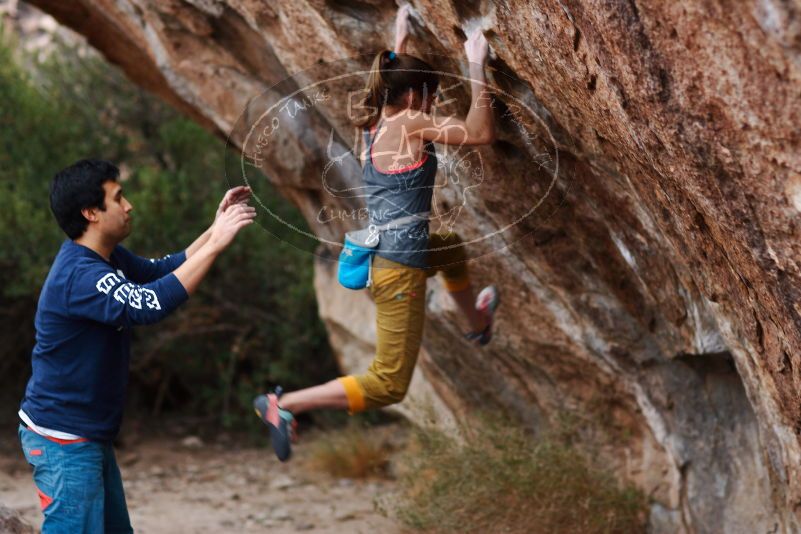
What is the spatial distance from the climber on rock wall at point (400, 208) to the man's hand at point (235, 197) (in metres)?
0.42

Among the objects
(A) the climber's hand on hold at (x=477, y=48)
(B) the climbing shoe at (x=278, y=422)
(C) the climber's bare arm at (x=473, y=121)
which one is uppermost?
(A) the climber's hand on hold at (x=477, y=48)

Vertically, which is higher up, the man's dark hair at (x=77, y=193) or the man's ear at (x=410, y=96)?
the man's ear at (x=410, y=96)

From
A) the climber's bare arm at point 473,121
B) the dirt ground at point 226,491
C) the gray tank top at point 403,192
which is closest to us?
the climber's bare arm at point 473,121

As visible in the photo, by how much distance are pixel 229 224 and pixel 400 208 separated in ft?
2.04

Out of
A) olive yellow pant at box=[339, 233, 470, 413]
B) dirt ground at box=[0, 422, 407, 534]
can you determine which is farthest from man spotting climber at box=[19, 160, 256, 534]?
dirt ground at box=[0, 422, 407, 534]

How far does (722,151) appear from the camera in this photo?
252 cm

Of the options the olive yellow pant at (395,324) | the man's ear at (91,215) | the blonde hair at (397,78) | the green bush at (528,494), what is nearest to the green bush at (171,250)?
the green bush at (528,494)

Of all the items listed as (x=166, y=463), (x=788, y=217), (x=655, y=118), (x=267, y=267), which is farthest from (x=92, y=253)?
(x=267, y=267)

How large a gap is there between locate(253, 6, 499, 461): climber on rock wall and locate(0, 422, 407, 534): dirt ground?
6.47ft

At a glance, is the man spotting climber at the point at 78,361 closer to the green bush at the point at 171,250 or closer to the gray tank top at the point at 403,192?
the gray tank top at the point at 403,192

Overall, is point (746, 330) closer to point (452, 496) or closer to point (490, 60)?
point (490, 60)

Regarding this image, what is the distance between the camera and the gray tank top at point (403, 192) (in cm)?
347

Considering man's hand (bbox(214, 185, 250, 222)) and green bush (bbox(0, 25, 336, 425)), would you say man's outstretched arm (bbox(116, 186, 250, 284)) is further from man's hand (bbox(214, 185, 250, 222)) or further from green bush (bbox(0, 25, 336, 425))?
green bush (bbox(0, 25, 336, 425))

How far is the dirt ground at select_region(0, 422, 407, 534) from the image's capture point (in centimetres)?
645
